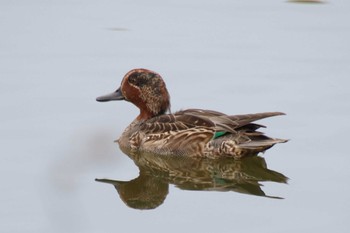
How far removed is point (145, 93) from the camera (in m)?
14.1

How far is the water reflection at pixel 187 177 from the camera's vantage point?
11922 millimetres

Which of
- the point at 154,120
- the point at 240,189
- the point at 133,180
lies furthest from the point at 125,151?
the point at 240,189

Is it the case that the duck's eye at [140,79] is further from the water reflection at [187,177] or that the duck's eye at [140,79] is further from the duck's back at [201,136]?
the water reflection at [187,177]

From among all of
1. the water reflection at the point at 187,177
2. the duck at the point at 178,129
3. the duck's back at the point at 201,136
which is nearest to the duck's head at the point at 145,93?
the duck at the point at 178,129

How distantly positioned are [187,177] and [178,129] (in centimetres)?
109

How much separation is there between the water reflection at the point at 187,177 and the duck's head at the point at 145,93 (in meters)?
0.77

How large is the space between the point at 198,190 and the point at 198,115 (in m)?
1.77

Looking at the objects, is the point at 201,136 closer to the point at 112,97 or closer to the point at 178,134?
the point at 178,134

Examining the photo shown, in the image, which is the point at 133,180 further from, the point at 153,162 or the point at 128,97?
the point at 128,97

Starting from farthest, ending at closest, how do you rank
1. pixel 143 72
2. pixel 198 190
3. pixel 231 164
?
1. pixel 143 72
2. pixel 231 164
3. pixel 198 190

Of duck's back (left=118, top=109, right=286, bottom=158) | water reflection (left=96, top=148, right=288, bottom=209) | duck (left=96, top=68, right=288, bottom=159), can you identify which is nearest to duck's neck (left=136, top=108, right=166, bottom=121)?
duck (left=96, top=68, right=288, bottom=159)

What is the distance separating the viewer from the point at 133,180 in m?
12.4

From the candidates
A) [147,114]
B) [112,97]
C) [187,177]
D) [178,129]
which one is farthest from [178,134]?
[112,97]

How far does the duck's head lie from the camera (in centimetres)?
1405
